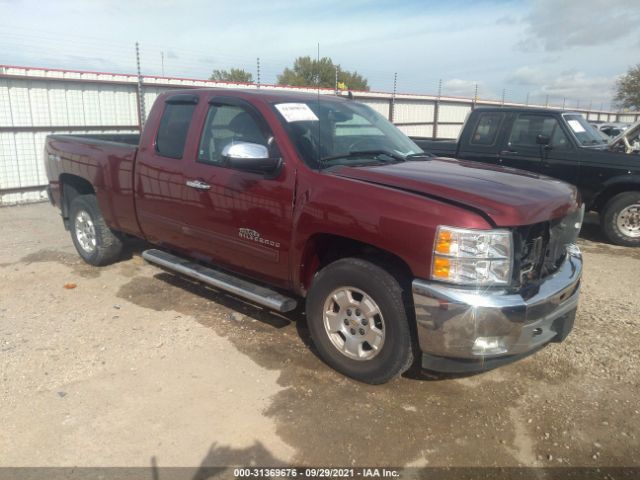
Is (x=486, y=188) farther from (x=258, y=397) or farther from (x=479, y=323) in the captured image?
(x=258, y=397)

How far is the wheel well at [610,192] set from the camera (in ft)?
23.0

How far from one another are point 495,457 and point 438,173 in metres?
1.83

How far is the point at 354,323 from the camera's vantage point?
340cm

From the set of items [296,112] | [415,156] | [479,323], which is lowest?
[479,323]

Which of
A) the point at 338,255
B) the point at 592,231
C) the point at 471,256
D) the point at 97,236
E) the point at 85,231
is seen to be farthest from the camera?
the point at 592,231

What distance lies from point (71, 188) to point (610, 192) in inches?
278

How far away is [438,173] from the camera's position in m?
3.57

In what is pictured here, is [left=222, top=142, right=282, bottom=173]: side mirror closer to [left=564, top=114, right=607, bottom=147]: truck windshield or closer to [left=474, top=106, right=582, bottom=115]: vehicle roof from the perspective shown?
[left=474, top=106, right=582, bottom=115]: vehicle roof

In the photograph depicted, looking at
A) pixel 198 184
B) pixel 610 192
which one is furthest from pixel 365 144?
A: pixel 610 192

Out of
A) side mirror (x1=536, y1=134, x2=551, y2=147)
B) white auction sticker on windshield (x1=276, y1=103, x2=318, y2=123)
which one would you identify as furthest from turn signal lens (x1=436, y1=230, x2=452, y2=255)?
side mirror (x1=536, y1=134, x2=551, y2=147)

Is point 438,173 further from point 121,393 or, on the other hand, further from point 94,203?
point 94,203

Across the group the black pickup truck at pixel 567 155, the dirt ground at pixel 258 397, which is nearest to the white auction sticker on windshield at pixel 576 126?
the black pickup truck at pixel 567 155

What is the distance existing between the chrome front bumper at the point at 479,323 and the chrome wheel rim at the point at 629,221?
485 centimetres

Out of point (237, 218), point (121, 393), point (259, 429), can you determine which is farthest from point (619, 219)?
point (121, 393)
